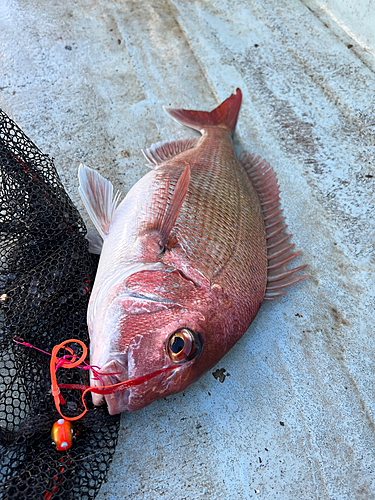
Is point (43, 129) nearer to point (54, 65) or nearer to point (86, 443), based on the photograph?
point (54, 65)

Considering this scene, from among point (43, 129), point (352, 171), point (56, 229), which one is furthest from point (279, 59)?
point (56, 229)

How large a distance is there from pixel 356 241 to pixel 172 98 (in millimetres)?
1931

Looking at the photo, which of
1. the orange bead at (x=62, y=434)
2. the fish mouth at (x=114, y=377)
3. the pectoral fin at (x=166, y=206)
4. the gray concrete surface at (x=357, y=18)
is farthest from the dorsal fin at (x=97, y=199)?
the gray concrete surface at (x=357, y=18)

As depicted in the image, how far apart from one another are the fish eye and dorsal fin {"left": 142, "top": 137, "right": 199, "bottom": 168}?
4.91 feet

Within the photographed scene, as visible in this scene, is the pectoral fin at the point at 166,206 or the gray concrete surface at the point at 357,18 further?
the gray concrete surface at the point at 357,18

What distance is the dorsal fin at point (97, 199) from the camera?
2102 millimetres

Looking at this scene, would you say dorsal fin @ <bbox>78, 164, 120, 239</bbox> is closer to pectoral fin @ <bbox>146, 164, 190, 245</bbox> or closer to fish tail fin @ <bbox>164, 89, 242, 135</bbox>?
pectoral fin @ <bbox>146, 164, 190, 245</bbox>

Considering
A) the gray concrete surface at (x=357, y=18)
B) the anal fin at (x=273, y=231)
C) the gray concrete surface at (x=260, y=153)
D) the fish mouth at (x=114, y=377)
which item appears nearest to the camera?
the fish mouth at (x=114, y=377)

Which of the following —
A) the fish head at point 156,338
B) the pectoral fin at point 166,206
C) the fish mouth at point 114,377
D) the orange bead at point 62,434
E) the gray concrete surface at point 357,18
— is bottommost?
the orange bead at point 62,434

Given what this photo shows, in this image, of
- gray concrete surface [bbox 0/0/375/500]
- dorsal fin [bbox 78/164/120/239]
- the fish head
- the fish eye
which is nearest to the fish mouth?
the fish head

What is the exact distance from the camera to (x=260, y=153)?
2.91 meters

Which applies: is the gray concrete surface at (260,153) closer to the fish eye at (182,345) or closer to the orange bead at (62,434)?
the orange bead at (62,434)

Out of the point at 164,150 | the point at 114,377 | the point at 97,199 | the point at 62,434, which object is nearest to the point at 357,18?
the point at 164,150

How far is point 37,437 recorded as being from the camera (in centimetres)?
151
